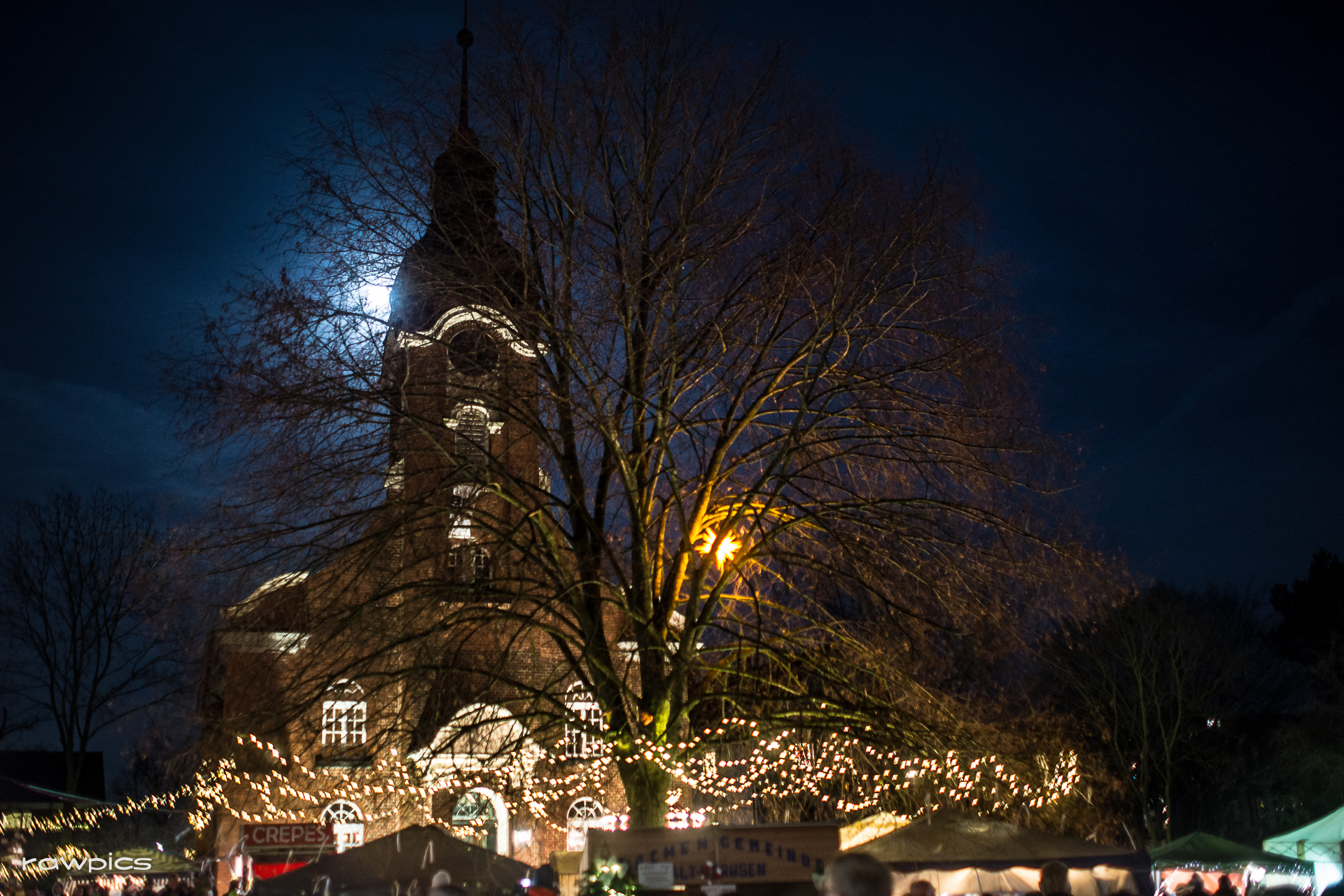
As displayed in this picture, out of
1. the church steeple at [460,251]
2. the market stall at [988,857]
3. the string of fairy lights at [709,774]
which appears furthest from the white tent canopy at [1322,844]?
the church steeple at [460,251]

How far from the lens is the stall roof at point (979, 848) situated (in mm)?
12156

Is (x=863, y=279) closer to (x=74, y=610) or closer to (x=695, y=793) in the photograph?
(x=695, y=793)

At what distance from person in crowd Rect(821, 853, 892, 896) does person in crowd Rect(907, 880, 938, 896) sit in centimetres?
440

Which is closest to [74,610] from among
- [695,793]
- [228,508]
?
[695,793]

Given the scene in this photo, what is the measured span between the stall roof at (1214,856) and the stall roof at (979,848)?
859 centimetres

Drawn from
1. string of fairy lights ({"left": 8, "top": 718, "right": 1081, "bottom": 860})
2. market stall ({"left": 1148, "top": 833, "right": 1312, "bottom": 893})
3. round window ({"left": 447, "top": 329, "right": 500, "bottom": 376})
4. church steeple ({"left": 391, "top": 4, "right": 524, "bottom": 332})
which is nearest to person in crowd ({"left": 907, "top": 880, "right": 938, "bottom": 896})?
string of fairy lights ({"left": 8, "top": 718, "right": 1081, "bottom": 860})

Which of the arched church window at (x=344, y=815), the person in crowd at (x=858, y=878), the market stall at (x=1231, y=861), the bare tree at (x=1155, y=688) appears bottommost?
the market stall at (x=1231, y=861)

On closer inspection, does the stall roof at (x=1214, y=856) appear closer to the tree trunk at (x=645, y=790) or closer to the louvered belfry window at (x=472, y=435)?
the tree trunk at (x=645, y=790)

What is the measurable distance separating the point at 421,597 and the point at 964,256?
7519 millimetres

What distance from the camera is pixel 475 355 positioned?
14086 millimetres

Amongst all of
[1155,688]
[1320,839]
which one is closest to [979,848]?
[1320,839]

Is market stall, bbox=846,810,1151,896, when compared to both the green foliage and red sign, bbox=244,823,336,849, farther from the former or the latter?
red sign, bbox=244,823,336,849

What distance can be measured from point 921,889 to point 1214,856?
13.4m

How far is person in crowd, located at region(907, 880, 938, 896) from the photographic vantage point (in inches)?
358
